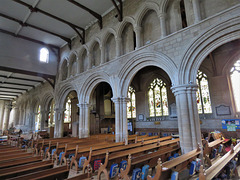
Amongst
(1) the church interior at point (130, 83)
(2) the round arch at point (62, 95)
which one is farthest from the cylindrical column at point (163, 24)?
(2) the round arch at point (62, 95)

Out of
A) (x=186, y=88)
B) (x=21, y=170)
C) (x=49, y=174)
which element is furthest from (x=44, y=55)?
(x=49, y=174)

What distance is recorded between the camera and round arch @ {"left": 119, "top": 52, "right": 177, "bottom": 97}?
6750 millimetres

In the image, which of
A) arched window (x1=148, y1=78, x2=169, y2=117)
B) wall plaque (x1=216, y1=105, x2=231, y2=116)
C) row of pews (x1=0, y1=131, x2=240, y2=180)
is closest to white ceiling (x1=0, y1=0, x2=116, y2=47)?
arched window (x1=148, y1=78, x2=169, y2=117)

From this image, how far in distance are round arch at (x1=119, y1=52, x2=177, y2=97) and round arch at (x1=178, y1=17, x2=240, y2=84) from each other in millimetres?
474

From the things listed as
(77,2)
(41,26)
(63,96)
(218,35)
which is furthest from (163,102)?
(41,26)

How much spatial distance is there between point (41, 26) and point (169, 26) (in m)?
9.38

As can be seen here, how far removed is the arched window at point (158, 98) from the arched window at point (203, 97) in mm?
2474

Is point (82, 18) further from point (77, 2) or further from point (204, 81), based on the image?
point (204, 81)

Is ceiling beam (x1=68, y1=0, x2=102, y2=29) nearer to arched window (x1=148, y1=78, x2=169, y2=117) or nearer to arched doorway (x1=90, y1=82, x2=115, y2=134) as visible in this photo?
arched doorway (x1=90, y1=82, x2=115, y2=134)

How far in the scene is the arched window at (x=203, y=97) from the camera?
10.4 m

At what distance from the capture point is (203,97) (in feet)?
34.9

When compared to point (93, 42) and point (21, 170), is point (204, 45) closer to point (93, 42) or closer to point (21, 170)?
point (21, 170)

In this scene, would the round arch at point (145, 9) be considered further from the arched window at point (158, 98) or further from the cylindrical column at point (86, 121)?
the cylindrical column at point (86, 121)

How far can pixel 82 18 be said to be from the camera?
432 inches
